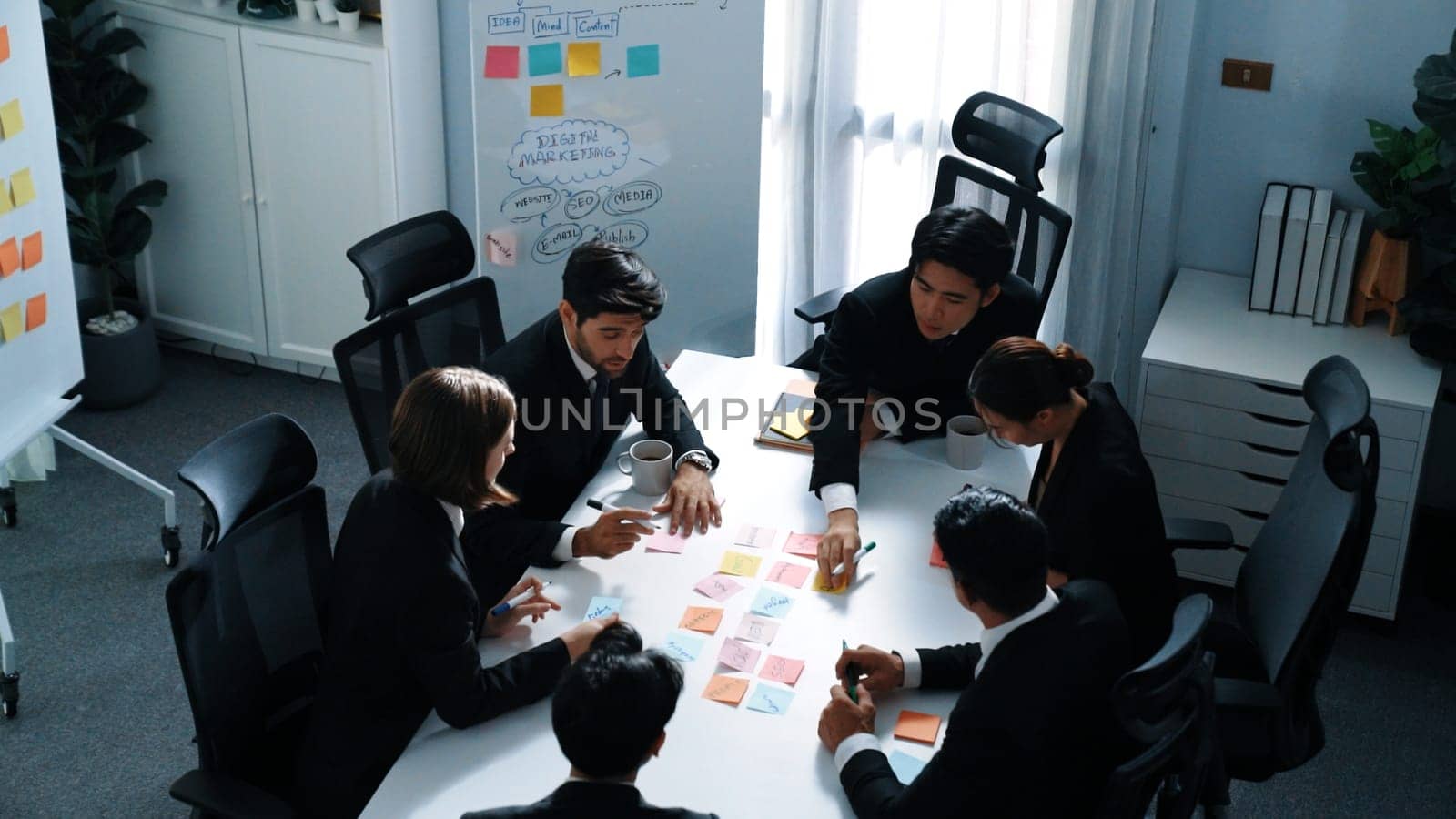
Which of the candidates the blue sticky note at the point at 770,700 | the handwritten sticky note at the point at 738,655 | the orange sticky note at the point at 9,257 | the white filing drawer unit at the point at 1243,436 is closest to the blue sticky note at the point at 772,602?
the handwritten sticky note at the point at 738,655

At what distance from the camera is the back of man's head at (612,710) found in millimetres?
1857

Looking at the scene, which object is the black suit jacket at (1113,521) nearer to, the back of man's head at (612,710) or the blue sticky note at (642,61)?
the back of man's head at (612,710)

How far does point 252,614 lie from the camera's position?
8.19 ft

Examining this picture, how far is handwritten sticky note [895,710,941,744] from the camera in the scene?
234 centimetres

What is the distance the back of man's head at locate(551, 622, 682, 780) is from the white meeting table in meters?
0.31

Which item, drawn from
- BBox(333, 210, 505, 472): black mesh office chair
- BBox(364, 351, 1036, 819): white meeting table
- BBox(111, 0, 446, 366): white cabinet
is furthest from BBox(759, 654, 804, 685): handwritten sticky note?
BBox(111, 0, 446, 366): white cabinet

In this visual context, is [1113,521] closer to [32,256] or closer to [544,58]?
[544,58]

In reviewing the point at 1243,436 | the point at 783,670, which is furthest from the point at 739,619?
the point at 1243,436

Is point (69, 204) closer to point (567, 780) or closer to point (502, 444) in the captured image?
point (502, 444)

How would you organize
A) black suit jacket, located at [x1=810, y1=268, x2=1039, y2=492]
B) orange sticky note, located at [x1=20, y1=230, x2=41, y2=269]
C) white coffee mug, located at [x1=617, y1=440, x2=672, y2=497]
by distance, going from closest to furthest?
white coffee mug, located at [x1=617, y1=440, x2=672, y2=497] < black suit jacket, located at [x1=810, y1=268, x2=1039, y2=492] < orange sticky note, located at [x1=20, y1=230, x2=41, y2=269]

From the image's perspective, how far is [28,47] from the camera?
11.6 ft

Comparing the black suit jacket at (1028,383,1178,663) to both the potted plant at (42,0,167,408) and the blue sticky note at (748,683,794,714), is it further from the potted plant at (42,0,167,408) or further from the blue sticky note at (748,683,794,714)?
the potted plant at (42,0,167,408)

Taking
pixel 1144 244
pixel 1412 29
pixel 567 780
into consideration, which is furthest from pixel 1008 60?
pixel 567 780

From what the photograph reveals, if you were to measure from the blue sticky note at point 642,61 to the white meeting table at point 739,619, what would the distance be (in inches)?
42.4
